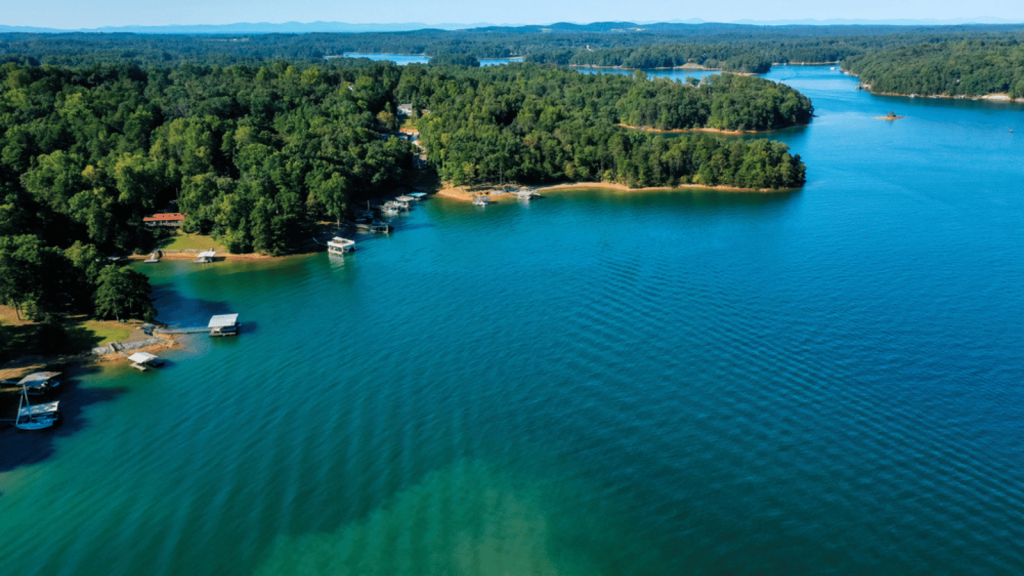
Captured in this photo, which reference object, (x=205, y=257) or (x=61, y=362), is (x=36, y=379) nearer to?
(x=61, y=362)

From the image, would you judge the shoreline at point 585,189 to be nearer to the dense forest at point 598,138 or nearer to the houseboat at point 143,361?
the dense forest at point 598,138

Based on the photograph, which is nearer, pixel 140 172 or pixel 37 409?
pixel 37 409

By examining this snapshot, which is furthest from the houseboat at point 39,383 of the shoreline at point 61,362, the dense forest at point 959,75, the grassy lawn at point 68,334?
the dense forest at point 959,75

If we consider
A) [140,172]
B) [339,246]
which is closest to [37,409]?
[339,246]

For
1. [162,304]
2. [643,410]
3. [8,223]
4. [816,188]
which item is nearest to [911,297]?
[643,410]

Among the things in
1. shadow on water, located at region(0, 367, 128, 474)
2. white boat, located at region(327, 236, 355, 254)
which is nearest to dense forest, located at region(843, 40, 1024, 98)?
white boat, located at region(327, 236, 355, 254)

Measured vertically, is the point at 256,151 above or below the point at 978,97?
below

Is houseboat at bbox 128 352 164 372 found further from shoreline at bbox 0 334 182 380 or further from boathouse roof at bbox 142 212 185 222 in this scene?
boathouse roof at bbox 142 212 185 222

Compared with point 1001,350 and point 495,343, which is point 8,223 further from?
point 1001,350
